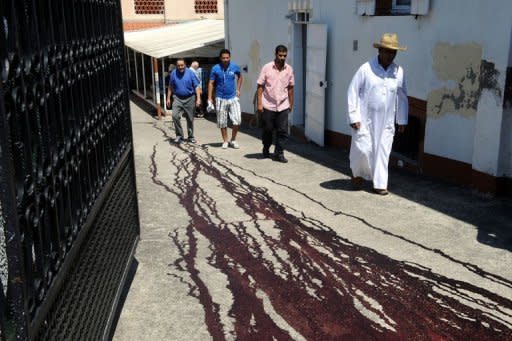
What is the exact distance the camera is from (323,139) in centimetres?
1011

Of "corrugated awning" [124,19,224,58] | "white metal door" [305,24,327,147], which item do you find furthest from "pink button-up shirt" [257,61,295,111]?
"corrugated awning" [124,19,224,58]

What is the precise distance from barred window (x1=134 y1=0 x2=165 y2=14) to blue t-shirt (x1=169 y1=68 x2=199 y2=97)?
621 inches

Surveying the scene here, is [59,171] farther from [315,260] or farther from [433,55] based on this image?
[433,55]

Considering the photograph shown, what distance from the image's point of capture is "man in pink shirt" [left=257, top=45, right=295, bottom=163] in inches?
335

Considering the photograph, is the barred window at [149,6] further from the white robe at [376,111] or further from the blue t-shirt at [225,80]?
the white robe at [376,111]

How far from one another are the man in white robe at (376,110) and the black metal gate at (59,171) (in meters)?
3.41

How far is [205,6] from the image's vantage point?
2561 centimetres

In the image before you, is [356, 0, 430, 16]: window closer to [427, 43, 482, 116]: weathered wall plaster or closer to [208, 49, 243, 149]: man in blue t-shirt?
[427, 43, 482, 116]: weathered wall plaster

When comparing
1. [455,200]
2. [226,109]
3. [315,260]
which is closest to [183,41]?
[226,109]

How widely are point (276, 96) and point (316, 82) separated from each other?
1828 millimetres

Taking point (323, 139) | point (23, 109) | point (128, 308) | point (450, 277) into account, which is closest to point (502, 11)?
point (450, 277)

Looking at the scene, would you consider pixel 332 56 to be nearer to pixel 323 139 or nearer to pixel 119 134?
pixel 323 139

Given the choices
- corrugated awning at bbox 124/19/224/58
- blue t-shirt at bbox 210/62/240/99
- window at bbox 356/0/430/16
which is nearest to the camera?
window at bbox 356/0/430/16

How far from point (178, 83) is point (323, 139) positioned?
9.33 feet
